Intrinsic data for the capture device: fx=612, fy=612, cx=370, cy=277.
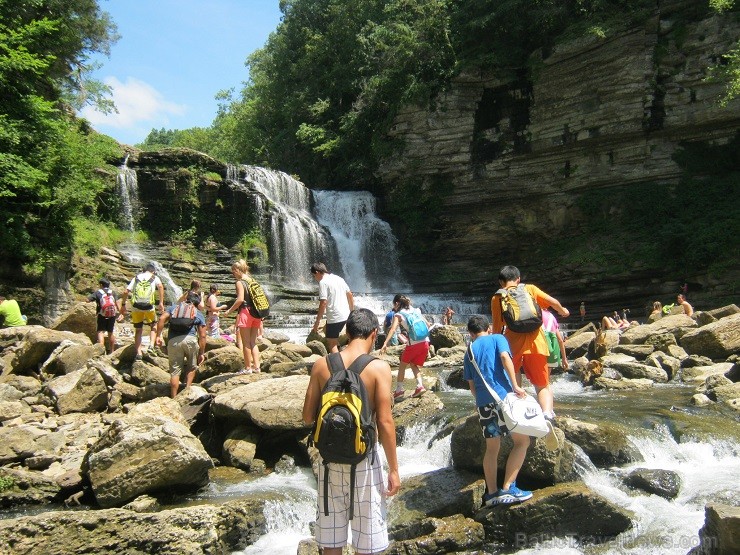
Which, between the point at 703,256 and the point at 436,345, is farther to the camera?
the point at 703,256

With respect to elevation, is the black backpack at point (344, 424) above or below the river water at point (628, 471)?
above

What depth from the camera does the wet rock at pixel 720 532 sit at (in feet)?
13.4

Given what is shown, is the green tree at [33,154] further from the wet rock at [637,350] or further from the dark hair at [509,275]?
the wet rock at [637,350]

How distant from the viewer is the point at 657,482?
19.4 ft

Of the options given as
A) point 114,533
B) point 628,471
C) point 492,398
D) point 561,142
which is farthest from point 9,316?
point 561,142

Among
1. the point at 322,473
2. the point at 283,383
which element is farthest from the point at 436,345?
the point at 322,473

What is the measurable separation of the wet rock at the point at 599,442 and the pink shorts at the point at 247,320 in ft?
14.2

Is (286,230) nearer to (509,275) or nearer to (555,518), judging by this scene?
(509,275)

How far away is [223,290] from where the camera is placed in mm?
22250

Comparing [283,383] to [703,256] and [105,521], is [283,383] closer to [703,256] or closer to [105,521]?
[105,521]

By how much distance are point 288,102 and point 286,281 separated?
13397 mm

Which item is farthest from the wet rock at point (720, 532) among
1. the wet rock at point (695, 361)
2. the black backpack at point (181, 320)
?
the wet rock at point (695, 361)

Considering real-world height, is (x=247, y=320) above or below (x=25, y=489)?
above

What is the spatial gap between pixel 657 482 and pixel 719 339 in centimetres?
795
